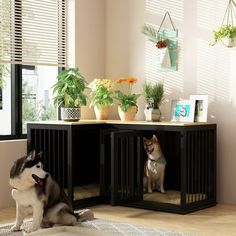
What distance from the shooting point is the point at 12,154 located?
4.89 m

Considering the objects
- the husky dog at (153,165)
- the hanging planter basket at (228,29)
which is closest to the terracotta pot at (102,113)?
the husky dog at (153,165)

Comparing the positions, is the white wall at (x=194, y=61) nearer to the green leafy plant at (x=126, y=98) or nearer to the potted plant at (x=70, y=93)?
the green leafy plant at (x=126, y=98)

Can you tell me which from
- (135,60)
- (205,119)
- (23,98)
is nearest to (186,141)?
(205,119)

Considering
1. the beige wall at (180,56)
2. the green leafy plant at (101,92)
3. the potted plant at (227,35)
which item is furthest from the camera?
the green leafy plant at (101,92)

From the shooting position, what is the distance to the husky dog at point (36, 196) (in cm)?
390

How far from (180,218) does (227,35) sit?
5.17 feet

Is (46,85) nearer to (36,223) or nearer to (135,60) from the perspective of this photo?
(135,60)

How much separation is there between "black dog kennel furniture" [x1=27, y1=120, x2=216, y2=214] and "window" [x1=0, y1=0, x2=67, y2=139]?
261 millimetres

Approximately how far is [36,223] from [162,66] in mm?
2073

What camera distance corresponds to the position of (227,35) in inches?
186

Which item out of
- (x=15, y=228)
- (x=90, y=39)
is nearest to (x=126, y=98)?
(x=90, y=39)

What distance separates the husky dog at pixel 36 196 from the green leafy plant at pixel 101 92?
53.3 inches

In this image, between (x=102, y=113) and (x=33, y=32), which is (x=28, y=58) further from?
(x=102, y=113)

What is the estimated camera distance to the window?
4941mm
